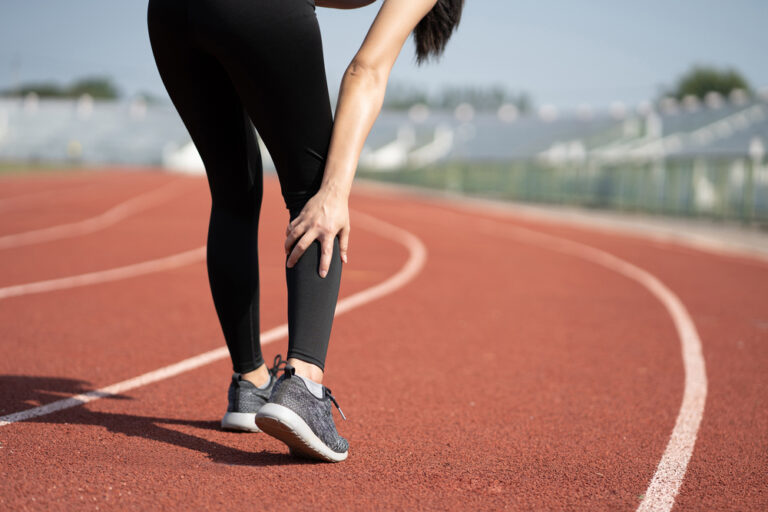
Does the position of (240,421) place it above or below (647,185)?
below

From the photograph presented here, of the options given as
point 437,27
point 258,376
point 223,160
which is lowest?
point 258,376

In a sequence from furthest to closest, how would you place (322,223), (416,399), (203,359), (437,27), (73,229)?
(73,229) < (203,359) < (416,399) < (437,27) < (322,223)

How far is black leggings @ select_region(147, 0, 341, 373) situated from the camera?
203 centimetres

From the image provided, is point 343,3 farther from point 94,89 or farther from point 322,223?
point 94,89

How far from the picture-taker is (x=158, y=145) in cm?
8606

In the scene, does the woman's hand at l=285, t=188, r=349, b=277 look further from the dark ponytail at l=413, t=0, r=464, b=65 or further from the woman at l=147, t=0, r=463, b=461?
the dark ponytail at l=413, t=0, r=464, b=65

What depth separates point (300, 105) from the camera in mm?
2098

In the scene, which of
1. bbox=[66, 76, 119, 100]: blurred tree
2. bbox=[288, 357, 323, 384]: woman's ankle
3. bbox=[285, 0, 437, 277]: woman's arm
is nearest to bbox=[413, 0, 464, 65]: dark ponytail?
bbox=[285, 0, 437, 277]: woman's arm

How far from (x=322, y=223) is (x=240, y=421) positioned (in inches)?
35.4

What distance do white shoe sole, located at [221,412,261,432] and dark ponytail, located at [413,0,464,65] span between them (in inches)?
50.1

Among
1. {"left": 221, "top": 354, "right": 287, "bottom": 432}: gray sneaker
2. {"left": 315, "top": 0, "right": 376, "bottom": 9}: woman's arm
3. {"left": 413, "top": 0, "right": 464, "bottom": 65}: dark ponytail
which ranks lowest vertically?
{"left": 221, "top": 354, "right": 287, "bottom": 432}: gray sneaker

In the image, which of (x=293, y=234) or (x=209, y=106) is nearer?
(x=293, y=234)

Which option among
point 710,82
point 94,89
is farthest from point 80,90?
point 710,82

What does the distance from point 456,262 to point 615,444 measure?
714 cm
